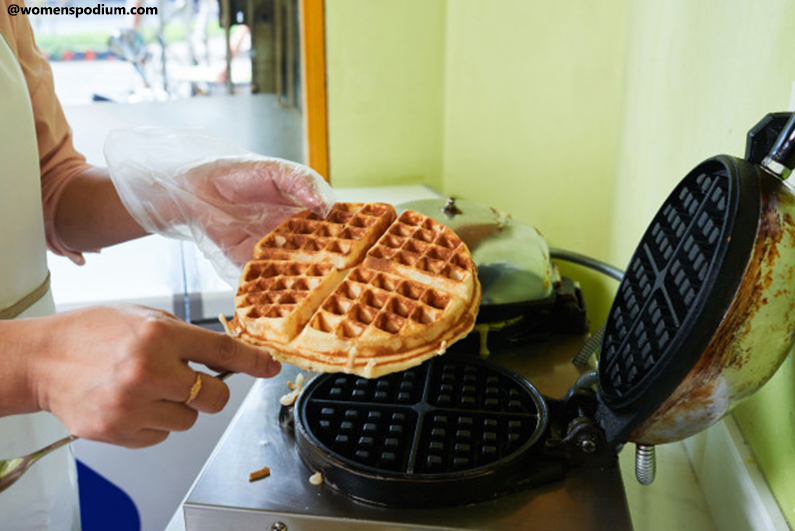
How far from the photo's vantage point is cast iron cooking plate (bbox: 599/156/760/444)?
69 centimetres

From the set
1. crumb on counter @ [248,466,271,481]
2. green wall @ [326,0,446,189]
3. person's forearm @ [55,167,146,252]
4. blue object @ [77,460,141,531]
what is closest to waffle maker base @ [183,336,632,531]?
crumb on counter @ [248,466,271,481]

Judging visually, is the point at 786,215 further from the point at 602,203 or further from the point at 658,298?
the point at 602,203

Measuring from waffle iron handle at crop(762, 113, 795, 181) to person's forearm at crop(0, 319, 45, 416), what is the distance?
83 cm

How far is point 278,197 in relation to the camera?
1.25 metres

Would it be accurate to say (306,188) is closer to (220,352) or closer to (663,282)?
(220,352)

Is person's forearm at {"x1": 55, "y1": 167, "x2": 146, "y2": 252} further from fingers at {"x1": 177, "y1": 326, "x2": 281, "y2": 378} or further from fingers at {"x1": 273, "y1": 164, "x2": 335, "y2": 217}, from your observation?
fingers at {"x1": 177, "y1": 326, "x2": 281, "y2": 378}

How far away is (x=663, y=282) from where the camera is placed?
870mm

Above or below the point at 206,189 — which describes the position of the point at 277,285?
below

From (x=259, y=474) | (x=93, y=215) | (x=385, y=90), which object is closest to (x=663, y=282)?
(x=259, y=474)

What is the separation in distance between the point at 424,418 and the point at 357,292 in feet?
0.73

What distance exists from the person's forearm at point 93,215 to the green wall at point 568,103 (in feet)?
3.62

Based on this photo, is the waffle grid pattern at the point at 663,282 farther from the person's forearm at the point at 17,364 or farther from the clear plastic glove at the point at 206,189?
the person's forearm at the point at 17,364

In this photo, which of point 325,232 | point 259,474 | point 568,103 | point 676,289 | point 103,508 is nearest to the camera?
point 676,289

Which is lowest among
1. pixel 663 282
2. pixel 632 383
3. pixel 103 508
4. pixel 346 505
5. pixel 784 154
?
pixel 103 508
